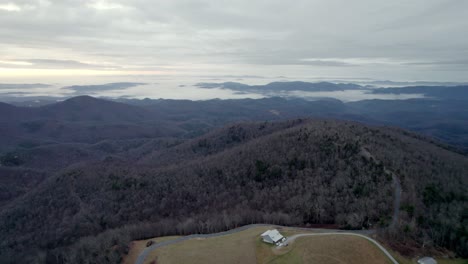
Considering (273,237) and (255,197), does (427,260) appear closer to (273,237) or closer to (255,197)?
(273,237)

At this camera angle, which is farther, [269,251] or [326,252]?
[269,251]

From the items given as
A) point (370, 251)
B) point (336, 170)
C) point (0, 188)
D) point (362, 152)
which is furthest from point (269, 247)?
point (0, 188)

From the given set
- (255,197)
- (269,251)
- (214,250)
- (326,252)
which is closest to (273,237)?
(269,251)

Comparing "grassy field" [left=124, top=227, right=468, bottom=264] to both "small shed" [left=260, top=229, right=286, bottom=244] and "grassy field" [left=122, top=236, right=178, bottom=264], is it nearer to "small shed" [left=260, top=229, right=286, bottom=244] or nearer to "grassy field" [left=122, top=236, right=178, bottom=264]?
"grassy field" [left=122, top=236, right=178, bottom=264]

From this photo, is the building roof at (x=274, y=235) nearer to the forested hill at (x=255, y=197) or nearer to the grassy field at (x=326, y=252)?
the grassy field at (x=326, y=252)

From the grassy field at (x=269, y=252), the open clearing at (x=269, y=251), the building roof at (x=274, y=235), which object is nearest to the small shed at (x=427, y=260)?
the grassy field at (x=269, y=252)

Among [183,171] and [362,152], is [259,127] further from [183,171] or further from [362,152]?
[362,152]
